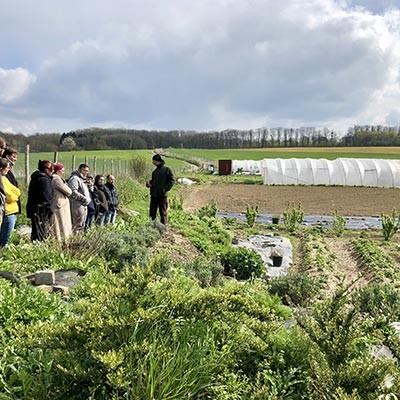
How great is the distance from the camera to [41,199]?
7.08 meters

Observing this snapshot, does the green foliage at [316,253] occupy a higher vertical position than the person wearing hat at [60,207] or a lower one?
lower

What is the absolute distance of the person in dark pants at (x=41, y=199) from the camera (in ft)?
23.0

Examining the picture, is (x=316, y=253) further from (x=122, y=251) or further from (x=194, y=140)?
(x=194, y=140)

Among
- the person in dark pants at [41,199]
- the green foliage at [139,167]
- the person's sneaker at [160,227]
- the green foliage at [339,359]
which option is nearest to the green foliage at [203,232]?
the person's sneaker at [160,227]

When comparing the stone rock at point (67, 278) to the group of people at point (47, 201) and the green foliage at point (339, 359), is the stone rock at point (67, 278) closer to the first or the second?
the group of people at point (47, 201)

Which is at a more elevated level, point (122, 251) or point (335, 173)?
point (335, 173)

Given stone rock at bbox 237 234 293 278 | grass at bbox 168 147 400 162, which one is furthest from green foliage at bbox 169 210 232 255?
grass at bbox 168 147 400 162

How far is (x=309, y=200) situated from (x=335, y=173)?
11616 mm

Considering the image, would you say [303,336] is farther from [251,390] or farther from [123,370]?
[123,370]

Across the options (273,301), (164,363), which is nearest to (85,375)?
(164,363)

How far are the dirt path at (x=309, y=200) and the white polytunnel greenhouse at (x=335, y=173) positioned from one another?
325cm

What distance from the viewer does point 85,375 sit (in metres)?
2.47

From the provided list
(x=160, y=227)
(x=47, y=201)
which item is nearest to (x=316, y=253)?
(x=160, y=227)

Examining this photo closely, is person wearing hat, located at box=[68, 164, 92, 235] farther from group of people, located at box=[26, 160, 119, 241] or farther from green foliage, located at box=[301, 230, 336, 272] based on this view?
green foliage, located at box=[301, 230, 336, 272]
